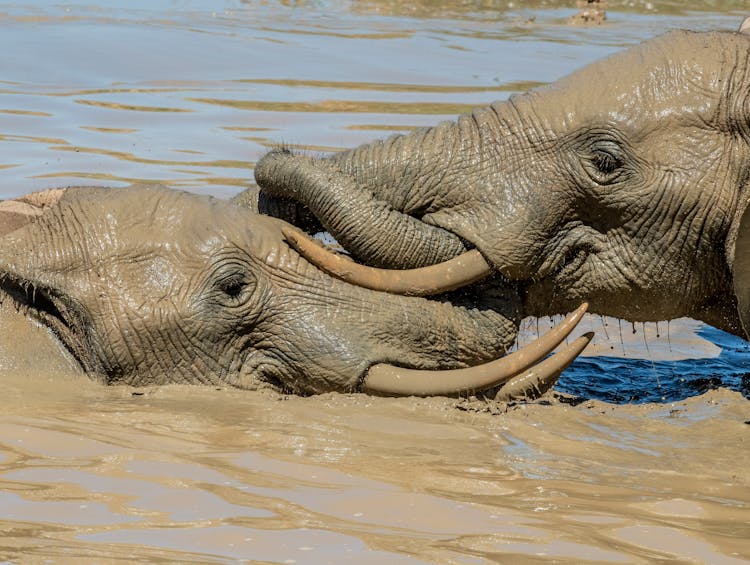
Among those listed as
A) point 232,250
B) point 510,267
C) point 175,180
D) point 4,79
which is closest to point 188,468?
point 232,250

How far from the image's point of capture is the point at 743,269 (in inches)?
274

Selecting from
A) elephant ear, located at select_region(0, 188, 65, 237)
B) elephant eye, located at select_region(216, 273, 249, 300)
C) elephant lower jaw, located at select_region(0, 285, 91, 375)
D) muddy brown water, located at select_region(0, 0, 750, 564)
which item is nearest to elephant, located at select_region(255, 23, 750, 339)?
elephant eye, located at select_region(216, 273, 249, 300)

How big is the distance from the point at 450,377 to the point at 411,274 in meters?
0.51

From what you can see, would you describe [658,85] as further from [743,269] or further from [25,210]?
[25,210]

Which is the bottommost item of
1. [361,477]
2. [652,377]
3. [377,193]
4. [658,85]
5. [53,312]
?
[652,377]

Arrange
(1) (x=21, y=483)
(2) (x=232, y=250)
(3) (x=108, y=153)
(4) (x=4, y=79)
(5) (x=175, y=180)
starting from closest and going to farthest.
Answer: (1) (x=21, y=483) → (2) (x=232, y=250) → (5) (x=175, y=180) → (3) (x=108, y=153) → (4) (x=4, y=79)

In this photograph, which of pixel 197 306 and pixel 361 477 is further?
pixel 197 306

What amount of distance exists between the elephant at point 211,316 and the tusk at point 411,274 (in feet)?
0.22

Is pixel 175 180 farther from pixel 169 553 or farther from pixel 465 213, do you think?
pixel 169 553

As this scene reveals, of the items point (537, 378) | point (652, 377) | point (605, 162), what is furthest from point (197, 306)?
point (652, 377)

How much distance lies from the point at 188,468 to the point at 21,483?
638 millimetres

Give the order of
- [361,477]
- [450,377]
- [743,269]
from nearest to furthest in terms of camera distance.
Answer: [361,477]
[743,269]
[450,377]

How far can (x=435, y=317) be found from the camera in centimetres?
718

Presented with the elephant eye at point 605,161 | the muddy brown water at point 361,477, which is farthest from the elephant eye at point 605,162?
the muddy brown water at point 361,477
